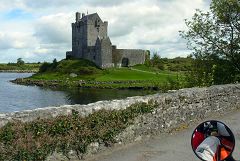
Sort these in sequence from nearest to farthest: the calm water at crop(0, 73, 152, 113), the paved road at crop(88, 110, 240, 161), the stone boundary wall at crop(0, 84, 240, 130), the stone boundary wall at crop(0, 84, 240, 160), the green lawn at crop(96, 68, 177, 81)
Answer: the stone boundary wall at crop(0, 84, 240, 130) → the stone boundary wall at crop(0, 84, 240, 160) → the paved road at crop(88, 110, 240, 161) → the calm water at crop(0, 73, 152, 113) → the green lawn at crop(96, 68, 177, 81)

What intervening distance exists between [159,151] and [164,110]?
239 cm

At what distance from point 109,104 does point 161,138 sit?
94.9 inches

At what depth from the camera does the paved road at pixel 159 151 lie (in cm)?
988

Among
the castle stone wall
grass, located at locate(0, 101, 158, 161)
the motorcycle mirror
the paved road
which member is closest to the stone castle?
the castle stone wall

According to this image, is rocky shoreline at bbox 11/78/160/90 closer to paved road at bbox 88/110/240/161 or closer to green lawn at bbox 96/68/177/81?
green lawn at bbox 96/68/177/81

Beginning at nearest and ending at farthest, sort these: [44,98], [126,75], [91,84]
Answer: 1. [44,98]
2. [91,84]
3. [126,75]

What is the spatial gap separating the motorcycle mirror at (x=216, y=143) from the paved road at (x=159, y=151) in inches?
259

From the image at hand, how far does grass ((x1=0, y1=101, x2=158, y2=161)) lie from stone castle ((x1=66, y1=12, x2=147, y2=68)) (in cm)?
11856

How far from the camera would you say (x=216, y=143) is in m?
3.25

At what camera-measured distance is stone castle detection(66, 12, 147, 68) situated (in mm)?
130250

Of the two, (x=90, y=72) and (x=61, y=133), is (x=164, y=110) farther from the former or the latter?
(x=90, y=72)

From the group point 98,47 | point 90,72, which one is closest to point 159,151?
point 90,72

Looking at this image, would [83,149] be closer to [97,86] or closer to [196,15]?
[196,15]

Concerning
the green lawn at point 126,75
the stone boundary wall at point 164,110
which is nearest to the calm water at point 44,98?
the green lawn at point 126,75
